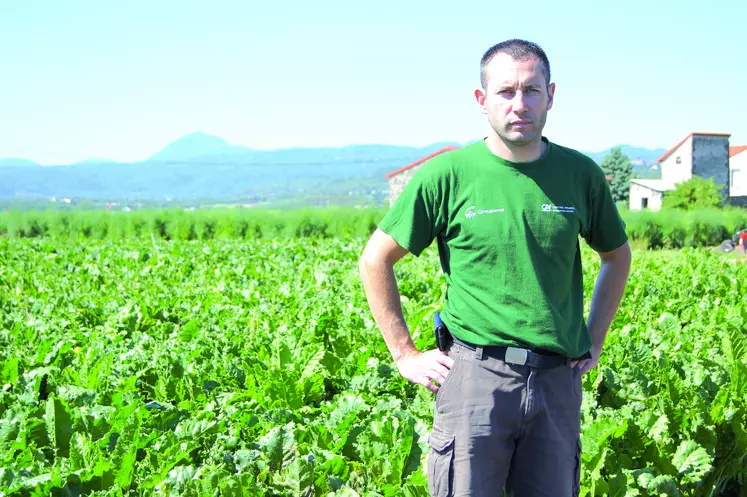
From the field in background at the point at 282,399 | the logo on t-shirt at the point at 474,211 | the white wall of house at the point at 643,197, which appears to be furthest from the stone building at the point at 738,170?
the logo on t-shirt at the point at 474,211

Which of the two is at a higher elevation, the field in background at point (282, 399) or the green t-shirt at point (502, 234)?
the green t-shirt at point (502, 234)

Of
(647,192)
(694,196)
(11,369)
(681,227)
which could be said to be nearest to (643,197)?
(647,192)

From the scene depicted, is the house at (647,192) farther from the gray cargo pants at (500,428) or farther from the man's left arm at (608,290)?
the gray cargo pants at (500,428)

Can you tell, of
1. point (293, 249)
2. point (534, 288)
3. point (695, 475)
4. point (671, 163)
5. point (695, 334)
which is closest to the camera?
point (534, 288)

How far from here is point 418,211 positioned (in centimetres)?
271

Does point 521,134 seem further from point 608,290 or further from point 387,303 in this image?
point 608,290

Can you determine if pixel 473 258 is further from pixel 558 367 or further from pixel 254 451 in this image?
pixel 254 451

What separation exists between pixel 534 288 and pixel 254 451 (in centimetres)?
182

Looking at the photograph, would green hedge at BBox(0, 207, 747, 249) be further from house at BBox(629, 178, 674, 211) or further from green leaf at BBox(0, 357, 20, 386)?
house at BBox(629, 178, 674, 211)

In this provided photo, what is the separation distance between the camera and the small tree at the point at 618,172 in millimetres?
87625

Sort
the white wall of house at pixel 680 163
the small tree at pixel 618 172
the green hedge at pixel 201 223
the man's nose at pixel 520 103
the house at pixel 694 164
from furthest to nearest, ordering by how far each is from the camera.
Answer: the small tree at pixel 618 172 → the white wall of house at pixel 680 163 → the house at pixel 694 164 → the green hedge at pixel 201 223 → the man's nose at pixel 520 103

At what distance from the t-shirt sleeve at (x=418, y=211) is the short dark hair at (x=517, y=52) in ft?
1.39

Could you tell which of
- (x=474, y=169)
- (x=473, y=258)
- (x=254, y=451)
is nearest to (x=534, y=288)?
(x=473, y=258)

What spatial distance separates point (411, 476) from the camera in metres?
3.47
